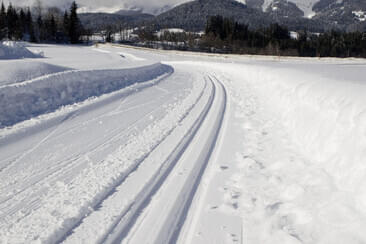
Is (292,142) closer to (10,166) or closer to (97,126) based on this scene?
(97,126)

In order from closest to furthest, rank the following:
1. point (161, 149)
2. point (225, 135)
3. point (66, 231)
→ point (66, 231) → point (161, 149) → point (225, 135)

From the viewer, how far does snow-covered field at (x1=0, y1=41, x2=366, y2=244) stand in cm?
255

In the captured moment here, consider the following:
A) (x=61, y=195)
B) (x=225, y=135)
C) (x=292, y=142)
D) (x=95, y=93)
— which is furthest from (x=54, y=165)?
(x=95, y=93)

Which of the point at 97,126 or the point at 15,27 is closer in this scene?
the point at 97,126

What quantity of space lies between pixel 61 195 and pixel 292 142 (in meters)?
4.06

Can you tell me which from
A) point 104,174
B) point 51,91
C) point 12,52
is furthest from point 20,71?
point 12,52

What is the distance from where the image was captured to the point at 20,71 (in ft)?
26.9

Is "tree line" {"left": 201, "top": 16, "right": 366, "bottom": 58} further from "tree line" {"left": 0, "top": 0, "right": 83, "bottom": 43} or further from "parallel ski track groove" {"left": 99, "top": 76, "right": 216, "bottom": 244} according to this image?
"parallel ski track groove" {"left": 99, "top": 76, "right": 216, "bottom": 244}

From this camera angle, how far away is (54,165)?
3762 millimetres

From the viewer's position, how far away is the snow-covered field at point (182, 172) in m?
2.55

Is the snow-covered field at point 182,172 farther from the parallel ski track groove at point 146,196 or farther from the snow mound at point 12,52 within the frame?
the snow mound at point 12,52

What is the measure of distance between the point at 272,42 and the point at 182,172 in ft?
342

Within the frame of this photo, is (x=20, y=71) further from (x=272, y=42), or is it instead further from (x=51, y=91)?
(x=272, y=42)

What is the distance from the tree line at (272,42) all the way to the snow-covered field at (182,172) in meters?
84.9
